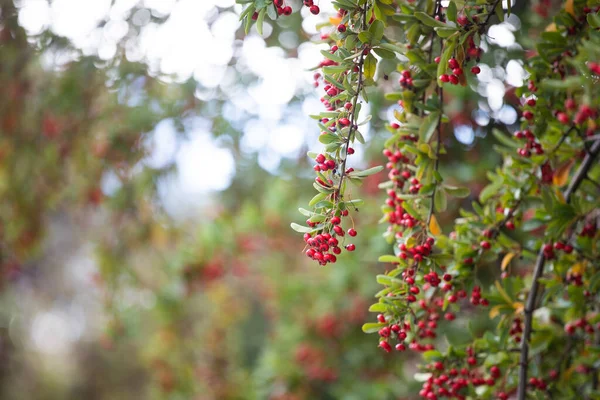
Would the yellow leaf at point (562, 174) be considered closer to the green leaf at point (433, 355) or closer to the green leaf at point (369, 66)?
the green leaf at point (433, 355)

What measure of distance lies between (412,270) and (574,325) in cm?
44

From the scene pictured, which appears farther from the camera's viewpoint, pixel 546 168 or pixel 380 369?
pixel 380 369

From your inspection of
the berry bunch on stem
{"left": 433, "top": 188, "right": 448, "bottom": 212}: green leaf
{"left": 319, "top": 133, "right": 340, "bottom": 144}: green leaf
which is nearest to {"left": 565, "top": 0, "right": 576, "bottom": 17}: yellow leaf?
the berry bunch on stem

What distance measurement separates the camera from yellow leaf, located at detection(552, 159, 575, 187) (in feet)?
3.40

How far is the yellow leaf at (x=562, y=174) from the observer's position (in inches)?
40.8

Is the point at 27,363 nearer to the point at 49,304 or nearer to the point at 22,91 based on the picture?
the point at 49,304

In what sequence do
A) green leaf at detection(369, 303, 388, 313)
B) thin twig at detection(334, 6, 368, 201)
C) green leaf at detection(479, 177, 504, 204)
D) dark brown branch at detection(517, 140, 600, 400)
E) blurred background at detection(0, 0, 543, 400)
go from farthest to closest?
blurred background at detection(0, 0, 543, 400)
green leaf at detection(479, 177, 504, 204)
dark brown branch at detection(517, 140, 600, 400)
green leaf at detection(369, 303, 388, 313)
thin twig at detection(334, 6, 368, 201)

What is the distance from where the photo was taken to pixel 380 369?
210 cm

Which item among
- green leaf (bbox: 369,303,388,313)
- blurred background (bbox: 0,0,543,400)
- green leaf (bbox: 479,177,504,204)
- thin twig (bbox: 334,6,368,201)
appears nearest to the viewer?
thin twig (bbox: 334,6,368,201)

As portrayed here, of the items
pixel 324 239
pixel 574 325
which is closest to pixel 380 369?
pixel 574 325

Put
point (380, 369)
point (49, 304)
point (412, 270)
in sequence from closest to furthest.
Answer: point (412, 270) < point (380, 369) < point (49, 304)

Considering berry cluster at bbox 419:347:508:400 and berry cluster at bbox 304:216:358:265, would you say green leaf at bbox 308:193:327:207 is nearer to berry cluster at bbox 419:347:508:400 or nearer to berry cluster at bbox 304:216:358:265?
berry cluster at bbox 304:216:358:265

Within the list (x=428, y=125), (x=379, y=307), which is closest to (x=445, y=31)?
(x=428, y=125)

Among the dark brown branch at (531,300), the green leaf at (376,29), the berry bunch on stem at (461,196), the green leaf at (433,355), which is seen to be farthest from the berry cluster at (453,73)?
the green leaf at (433,355)
